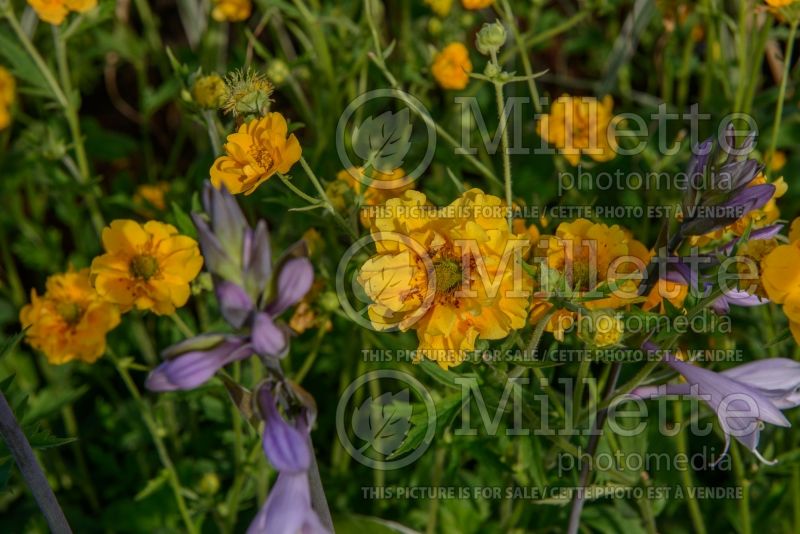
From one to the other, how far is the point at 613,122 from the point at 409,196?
0.86m

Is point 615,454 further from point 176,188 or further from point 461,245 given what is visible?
point 176,188

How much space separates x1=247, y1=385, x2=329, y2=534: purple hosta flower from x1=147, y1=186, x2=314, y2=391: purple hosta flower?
64 mm

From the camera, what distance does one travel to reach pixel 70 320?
158 cm

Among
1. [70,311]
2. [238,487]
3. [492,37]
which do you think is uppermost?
[492,37]

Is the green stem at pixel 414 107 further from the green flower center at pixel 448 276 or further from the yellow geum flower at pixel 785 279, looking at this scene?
the yellow geum flower at pixel 785 279

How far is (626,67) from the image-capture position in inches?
95.8

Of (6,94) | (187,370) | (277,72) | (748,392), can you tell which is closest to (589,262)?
(748,392)

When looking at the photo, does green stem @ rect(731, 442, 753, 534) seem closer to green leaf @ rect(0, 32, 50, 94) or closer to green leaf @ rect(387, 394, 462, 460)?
green leaf @ rect(387, 394, 462, 460)

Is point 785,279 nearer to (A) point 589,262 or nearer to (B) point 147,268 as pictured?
(A) point 589,262

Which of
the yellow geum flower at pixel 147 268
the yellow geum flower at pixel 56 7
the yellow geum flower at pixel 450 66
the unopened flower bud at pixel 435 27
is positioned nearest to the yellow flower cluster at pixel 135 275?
the yellow geum flower at pixel 147 268

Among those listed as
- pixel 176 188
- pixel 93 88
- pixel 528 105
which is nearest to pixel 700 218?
pixel 528 105

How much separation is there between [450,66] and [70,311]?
856 millimetres

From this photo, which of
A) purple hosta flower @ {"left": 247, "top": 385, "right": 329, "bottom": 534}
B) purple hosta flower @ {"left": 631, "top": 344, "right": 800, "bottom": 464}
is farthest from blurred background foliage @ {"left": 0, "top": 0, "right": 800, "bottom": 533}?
purple hosta flower @ {"left": 247, "top": 385, "right": 329, "bottom": 534}

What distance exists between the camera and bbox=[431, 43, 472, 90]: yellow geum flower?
1757mm
